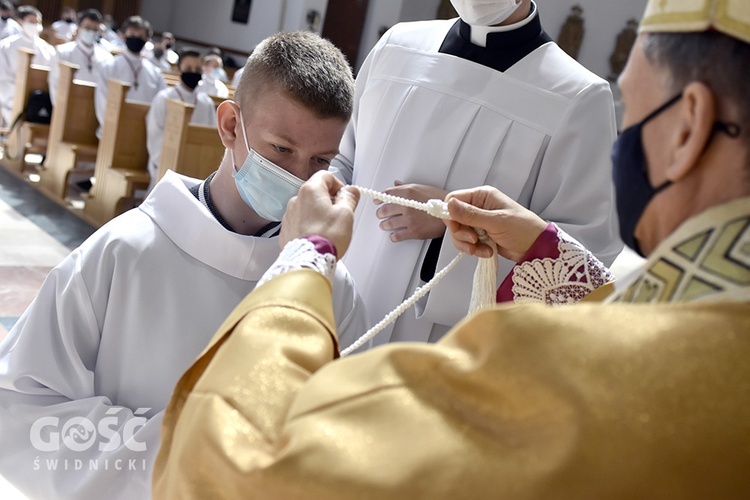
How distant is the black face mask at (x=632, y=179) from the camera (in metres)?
1.04

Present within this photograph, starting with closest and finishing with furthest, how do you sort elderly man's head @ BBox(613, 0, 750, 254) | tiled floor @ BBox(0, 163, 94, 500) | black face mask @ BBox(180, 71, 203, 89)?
elderly man's head @ BBox(613, 0, 750, 254) → tiled floor @ BBox(0, 163, 94, 500) → black face mask @ BBox(180, 71, 203, 89)

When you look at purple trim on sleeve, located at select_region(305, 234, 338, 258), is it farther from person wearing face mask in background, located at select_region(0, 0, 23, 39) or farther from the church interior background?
person wearing face mask in background, located at select_region(0, 0, 23, 39)

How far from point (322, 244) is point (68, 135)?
776cm

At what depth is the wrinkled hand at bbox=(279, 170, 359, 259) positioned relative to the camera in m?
1.34

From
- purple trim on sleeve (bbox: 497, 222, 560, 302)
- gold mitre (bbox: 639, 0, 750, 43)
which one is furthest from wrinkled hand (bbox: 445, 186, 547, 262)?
gold mitre (bbox: 639, 0, 750, 43)

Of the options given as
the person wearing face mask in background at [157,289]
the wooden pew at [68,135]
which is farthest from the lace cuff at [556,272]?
the wooden pew at [68,135]

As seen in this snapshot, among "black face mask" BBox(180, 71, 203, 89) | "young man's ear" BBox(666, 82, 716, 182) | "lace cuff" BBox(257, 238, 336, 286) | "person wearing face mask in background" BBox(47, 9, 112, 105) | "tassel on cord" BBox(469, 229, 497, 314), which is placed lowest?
"person wearing face mask in background" BBox(47, 9, 112, 105)

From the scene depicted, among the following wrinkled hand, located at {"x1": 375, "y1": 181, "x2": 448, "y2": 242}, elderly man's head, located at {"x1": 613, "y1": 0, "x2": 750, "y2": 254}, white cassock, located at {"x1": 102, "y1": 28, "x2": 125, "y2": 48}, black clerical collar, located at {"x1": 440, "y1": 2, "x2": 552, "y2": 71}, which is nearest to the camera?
elderly man's head, located at {"x1": 613, "y1": 0, "x2": 750, "y2": 254}

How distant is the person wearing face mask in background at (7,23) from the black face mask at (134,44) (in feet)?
10.4

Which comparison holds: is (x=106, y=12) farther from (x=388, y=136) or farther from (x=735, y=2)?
(x=735, y=2)

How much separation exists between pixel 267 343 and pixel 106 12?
839 inches

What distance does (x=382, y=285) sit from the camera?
8.28ft

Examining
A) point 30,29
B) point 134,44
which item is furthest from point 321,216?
point 30,29

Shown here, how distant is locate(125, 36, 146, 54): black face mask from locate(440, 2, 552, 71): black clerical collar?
8.00 meters
